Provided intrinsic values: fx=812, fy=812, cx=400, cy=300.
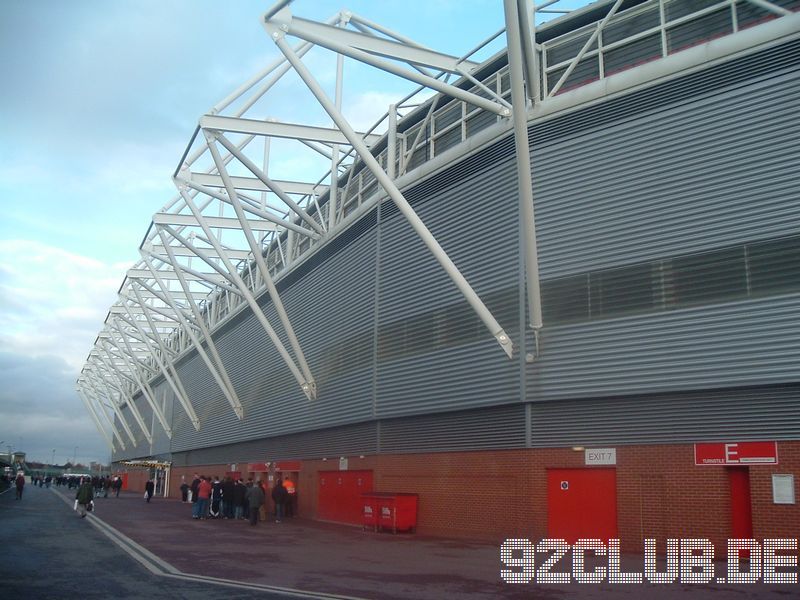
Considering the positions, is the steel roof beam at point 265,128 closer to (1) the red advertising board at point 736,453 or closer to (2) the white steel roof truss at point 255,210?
(2) the white steel roof truss at point 255,210

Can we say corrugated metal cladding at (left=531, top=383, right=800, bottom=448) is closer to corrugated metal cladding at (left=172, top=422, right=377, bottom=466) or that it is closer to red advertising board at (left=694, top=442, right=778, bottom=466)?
red advertising board at (left=694, top=442, right=778, bottom=466)

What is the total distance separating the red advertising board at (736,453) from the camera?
15820 mm

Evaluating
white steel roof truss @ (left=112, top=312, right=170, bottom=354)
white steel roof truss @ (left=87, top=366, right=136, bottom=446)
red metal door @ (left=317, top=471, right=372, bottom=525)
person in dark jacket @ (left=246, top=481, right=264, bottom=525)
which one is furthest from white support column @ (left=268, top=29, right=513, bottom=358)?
white steel roof truss @ (left=87, top=366, right=136, bottom=446)

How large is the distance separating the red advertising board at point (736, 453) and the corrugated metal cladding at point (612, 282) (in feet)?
1.00

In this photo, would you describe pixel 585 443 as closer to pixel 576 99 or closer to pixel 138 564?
pixel 576 99

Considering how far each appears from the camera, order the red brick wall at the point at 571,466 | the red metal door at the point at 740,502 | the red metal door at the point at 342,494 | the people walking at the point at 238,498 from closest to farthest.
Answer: the red brick wall at the point at 571,466, the red metal door at the point at 740,502, the red metal door at the point at 342,494, the people walking at the point at 238,498

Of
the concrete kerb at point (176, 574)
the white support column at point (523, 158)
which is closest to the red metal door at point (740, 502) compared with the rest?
the white support column at point (523, 158)

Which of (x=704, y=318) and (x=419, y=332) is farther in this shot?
(x=419, y=332)

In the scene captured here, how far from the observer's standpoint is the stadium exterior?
638 inches

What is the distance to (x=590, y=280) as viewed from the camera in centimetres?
1878

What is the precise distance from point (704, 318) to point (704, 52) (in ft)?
18.6

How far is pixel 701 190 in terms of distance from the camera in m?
17.2

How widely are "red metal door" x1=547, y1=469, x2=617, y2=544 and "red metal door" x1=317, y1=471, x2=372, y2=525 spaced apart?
8305mm

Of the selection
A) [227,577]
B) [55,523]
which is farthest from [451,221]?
[55,523]
